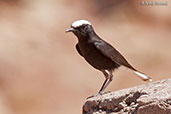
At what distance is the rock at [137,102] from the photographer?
3.54 meters

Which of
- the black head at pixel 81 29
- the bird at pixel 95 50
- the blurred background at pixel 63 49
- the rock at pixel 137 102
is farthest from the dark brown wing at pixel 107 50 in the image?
the blurred background at pixel 63 49

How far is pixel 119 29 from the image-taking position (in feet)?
54.9

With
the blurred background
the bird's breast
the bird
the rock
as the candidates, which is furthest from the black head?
the blurred background

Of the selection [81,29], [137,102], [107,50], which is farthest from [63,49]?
[137,102]

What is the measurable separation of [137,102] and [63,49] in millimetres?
12100

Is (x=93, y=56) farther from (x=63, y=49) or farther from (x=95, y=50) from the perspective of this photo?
(x=63, y=49)

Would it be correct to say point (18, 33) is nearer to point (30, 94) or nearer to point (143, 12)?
point (30, 94)

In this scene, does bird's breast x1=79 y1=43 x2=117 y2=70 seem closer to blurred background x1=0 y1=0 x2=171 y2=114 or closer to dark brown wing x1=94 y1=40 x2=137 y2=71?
dark brown wing x1=94 y1=40 x2=137 y2=71

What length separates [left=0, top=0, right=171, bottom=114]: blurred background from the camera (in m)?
13.5

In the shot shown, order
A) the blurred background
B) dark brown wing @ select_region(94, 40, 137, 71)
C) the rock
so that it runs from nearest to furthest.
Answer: the rock
dark brown wing @ select_region(94, 40, 137, 71)
the blurred background

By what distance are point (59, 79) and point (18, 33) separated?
7.52 ft

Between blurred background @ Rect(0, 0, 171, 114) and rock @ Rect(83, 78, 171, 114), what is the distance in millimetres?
8842

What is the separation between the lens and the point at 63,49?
15.8m

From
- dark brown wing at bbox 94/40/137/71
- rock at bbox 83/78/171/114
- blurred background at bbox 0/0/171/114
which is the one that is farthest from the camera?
blurred background at bbox 0/0/171/114
